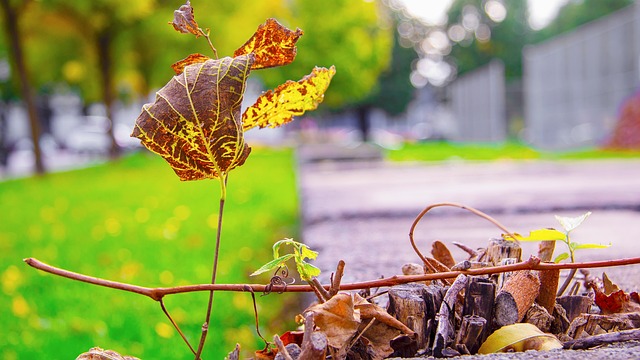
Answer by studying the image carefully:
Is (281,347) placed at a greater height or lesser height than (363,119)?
greater

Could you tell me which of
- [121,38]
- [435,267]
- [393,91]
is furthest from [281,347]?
[393,91]

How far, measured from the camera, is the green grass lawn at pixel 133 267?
113 inches

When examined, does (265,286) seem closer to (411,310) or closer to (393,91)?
(411,310)

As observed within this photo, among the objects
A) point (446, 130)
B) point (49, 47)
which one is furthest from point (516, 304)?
point (446, 130)

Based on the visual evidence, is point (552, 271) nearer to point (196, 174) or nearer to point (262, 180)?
point (196, 174)

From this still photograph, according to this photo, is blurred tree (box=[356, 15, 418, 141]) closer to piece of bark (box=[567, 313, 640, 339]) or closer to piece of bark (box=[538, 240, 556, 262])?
piece of bark (box=[538, 240, 556, 262])

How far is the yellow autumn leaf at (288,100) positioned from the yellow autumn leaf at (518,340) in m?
0.35

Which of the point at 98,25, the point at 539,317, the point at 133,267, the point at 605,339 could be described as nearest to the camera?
the point at 605,339

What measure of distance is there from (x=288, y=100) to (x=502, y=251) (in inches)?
14.8

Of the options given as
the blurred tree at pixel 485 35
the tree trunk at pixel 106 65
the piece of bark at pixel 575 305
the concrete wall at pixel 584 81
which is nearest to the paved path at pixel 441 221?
the piece of bark at pixel 575 305

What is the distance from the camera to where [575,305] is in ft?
3.21

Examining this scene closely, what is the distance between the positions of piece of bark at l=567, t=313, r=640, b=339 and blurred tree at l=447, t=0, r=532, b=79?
53132 mm

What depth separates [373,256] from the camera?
74.9 inches

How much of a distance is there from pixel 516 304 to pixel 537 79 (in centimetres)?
2440
